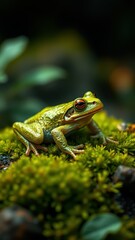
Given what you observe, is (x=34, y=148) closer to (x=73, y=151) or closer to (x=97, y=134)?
(x=73, y=151)

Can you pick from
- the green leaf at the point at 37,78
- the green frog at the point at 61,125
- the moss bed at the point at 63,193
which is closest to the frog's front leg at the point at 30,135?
the green frog at the point at 61,125

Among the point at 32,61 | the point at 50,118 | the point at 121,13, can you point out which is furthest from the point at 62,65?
the point at 50,118

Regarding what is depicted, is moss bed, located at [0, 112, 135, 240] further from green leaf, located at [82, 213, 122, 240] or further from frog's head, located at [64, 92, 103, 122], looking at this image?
frog's head, located at [64, 92, 103, 122]

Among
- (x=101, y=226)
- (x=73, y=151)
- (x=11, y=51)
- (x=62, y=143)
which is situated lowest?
(x=101, y=226)

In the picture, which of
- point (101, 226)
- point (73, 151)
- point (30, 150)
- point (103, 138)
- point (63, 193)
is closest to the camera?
point (101, 226)

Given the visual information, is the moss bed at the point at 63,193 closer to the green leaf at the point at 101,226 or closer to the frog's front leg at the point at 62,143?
the green leaf at the point at 101,226

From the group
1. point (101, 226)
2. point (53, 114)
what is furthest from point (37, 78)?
point (101, 226)

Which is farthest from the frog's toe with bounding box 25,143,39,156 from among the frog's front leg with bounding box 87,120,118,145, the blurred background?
the blurred background
